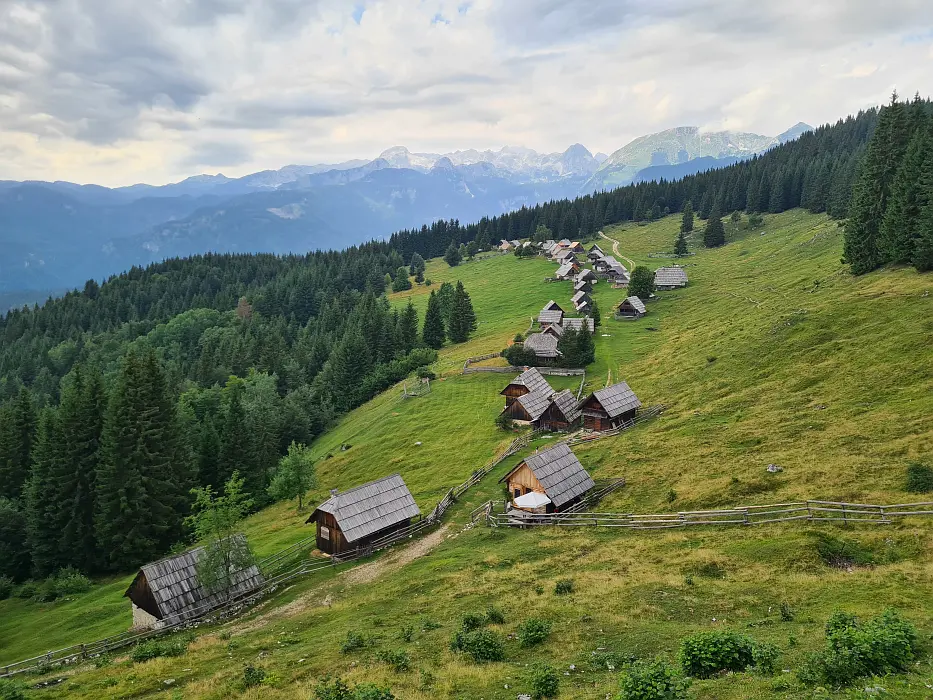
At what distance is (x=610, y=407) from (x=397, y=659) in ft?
139

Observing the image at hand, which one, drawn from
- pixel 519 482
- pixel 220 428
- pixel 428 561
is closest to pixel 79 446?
pixel 220 428

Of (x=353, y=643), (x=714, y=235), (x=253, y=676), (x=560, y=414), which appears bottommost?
(x=560, y=414)

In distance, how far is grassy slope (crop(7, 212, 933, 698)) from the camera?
23.4 metres

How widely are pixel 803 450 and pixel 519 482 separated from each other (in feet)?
70.2

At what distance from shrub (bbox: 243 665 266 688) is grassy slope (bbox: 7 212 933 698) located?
73 centimetres

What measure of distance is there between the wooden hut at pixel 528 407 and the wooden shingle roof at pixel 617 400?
7831 mm

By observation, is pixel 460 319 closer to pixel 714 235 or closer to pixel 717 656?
pixel 714 235

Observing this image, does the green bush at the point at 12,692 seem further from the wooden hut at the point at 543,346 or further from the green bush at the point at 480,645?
the wooden hut at the point at 543,346

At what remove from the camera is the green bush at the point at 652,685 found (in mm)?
14320

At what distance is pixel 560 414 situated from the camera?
6638cm

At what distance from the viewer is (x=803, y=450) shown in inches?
1630

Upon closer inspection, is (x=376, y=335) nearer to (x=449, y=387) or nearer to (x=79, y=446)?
(x=449, y=387)

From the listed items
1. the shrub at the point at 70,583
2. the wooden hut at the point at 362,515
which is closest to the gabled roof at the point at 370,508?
the wooden hut at the point at 362,515

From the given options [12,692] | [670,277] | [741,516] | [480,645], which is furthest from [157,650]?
[670,277]
